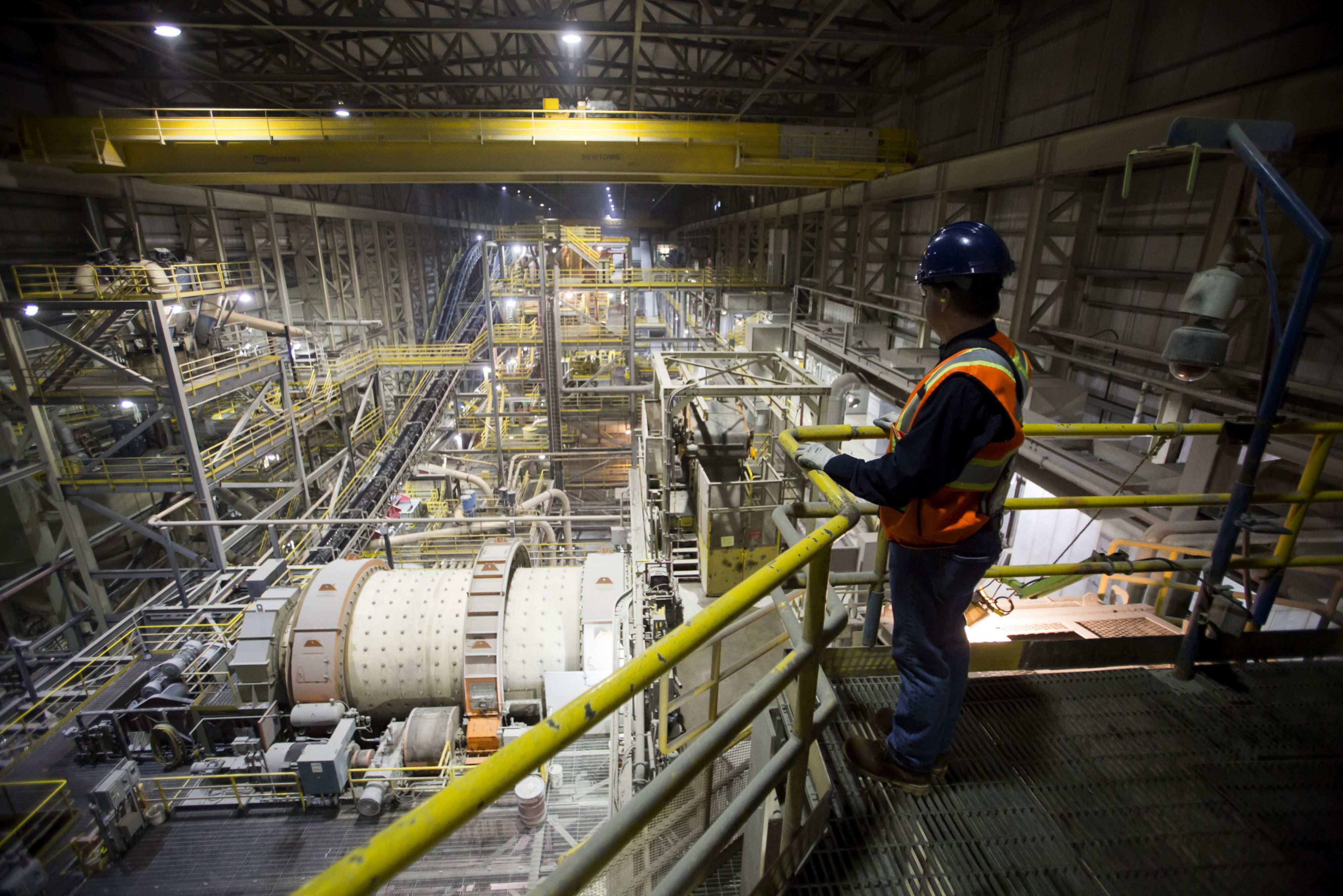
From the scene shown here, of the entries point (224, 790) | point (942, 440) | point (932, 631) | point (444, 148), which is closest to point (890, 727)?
point (932, 631)

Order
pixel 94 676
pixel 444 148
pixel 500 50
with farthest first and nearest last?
pixel 500 50 < pixel 444 148 < pixel 94 676

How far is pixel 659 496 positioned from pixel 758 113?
1482 cm

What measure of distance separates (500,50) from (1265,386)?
729 inches

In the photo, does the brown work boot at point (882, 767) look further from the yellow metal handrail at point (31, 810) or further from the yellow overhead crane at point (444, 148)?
the yellow overhead crane at point (444, 148)

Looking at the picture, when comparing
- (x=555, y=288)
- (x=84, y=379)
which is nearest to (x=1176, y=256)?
(x=555, y=288)

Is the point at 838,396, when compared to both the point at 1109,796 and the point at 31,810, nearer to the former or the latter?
the point at 1109,796

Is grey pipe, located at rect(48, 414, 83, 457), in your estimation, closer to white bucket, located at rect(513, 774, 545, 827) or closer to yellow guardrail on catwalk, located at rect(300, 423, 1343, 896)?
white bucket, located at rect(513, 774, 545, 827)

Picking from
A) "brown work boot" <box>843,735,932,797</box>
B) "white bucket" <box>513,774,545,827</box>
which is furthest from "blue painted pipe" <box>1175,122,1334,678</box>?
"white bucket" <box>513,774,545,827</box>

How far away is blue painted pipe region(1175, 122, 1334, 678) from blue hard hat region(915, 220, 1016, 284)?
1.43 metres

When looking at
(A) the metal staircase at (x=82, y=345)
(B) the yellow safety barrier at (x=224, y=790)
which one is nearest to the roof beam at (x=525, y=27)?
(A) the metal staircase at (x=82, y=345)

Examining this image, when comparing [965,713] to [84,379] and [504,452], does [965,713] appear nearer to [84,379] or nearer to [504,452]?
[84,379]

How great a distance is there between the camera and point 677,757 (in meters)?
1.49

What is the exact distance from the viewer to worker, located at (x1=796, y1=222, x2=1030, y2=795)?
1.90 metres

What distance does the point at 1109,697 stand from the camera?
297 centimetres
